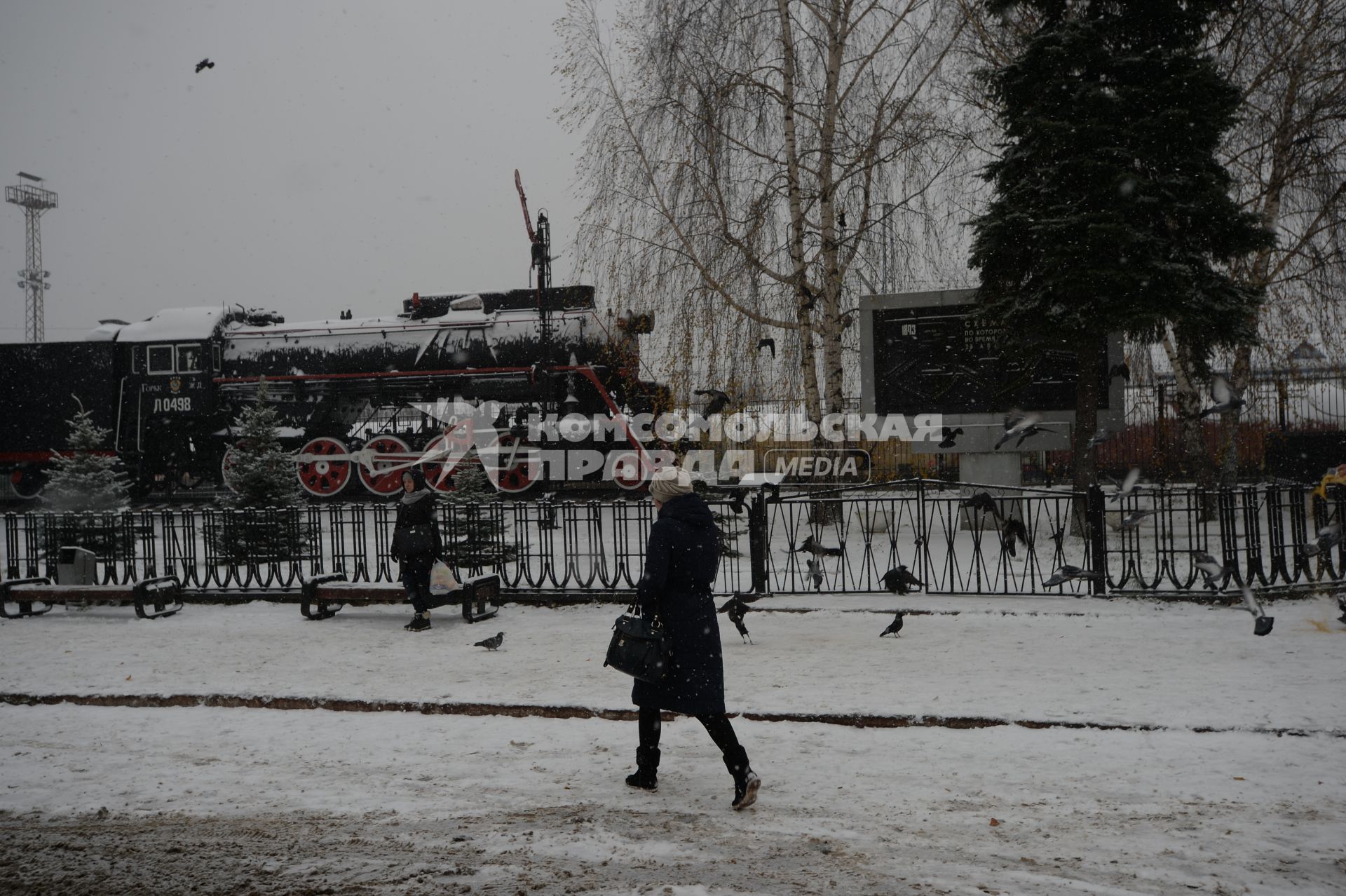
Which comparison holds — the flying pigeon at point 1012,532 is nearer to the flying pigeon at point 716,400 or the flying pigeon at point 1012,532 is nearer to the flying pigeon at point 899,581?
the flying pigeon at point 899,581

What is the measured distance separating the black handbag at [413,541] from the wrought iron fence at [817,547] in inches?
62.7

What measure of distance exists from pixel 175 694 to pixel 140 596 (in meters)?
4.08

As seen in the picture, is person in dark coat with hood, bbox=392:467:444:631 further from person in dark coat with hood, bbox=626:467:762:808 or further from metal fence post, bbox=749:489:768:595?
person in dark coat with hood, bbox=626:467:762:808

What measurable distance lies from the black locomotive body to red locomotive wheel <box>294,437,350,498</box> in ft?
0.11

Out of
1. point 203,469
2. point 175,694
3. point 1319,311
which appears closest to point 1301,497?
point 1319,311

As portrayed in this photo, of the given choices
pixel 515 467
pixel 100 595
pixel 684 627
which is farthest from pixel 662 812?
pixel 515 467

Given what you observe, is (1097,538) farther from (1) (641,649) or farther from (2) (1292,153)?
(2) (1292,153)

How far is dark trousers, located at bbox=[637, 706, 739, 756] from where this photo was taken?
451 centimetres

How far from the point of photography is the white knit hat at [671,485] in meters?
4.78

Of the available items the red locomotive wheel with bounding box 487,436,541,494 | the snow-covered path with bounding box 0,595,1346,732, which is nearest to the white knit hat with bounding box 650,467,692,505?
the snow-covered path with bounding box 0,595,1346,732

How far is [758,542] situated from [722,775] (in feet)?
17.7

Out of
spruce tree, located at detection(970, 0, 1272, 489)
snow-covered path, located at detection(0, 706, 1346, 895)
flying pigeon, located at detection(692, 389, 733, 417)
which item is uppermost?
spruce tree, located at detection(970, 0, 1272, 489)

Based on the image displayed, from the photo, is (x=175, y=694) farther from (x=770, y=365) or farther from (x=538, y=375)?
(x=538, y=375)

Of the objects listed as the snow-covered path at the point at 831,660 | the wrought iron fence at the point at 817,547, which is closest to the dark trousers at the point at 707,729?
the snow-covered path at the point at 831,660
